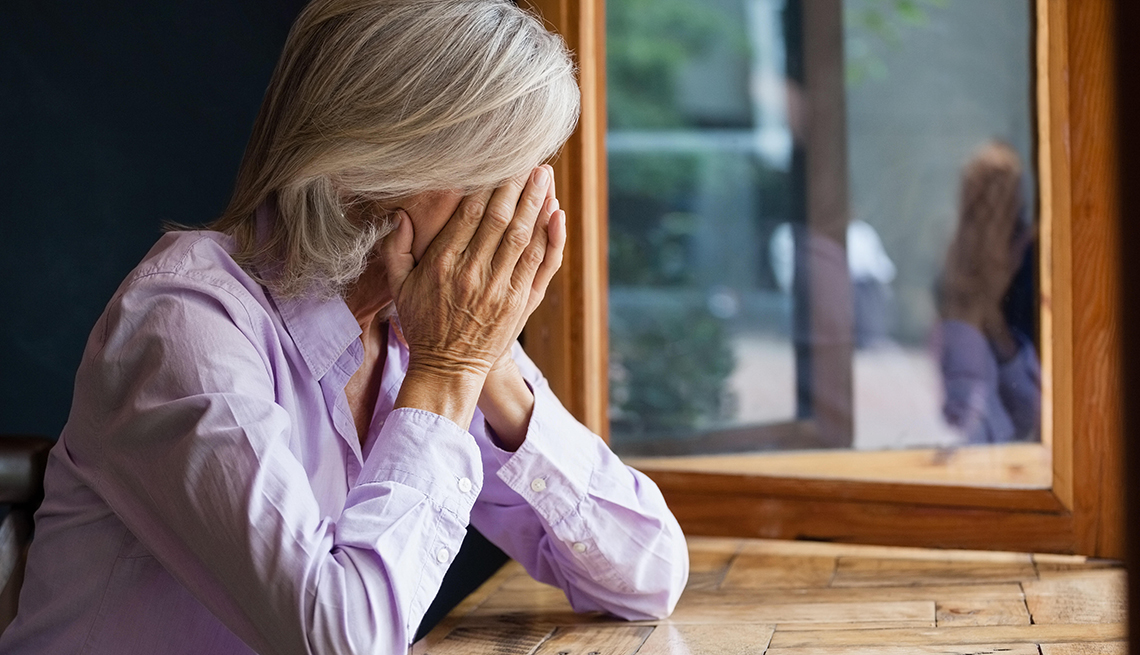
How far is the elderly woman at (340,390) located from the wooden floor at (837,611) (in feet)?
0.26

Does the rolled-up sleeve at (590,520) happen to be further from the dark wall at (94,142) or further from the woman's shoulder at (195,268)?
the dark wall at (94,142)

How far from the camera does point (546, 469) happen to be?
1.17 metres

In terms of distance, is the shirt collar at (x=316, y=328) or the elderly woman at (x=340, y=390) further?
the shirt collar at (x=316, y=328)

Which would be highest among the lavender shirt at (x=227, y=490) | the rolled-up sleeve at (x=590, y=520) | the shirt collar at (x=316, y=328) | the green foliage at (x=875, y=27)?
the green foliage at (x=875, y=27)

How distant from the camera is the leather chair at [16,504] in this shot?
103 centimetres

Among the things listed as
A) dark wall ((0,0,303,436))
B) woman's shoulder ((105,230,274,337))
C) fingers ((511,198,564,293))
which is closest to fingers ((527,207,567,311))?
fingers ((511,198,564,293))

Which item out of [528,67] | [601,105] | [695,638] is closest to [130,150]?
[601,105]

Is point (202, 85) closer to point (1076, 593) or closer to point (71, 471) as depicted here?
point (71, 471)

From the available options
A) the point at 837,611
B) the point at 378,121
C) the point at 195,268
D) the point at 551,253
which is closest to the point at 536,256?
the point at 551,253

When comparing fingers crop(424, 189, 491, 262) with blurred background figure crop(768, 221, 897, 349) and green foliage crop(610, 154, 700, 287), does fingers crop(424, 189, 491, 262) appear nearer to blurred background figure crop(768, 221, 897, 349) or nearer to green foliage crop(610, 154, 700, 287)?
green foliage crop(610, 154, 700, 287)

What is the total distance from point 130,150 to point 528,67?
2.83 feet

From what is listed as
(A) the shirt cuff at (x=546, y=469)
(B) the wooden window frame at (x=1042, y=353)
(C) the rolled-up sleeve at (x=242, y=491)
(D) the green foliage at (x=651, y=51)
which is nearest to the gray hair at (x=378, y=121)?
(C) the rolled-up sleeve at (x=242, y=491)

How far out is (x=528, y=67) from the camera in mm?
1041

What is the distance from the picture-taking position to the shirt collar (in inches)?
40.5
